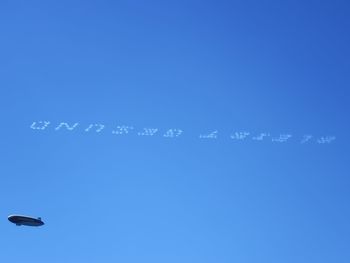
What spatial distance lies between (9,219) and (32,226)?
13.0ft

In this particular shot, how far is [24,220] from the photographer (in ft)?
247

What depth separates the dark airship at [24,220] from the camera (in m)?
74.4

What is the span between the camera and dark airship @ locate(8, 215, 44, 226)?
74.4 metres

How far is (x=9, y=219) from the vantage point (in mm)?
74688

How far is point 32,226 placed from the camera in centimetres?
7756
